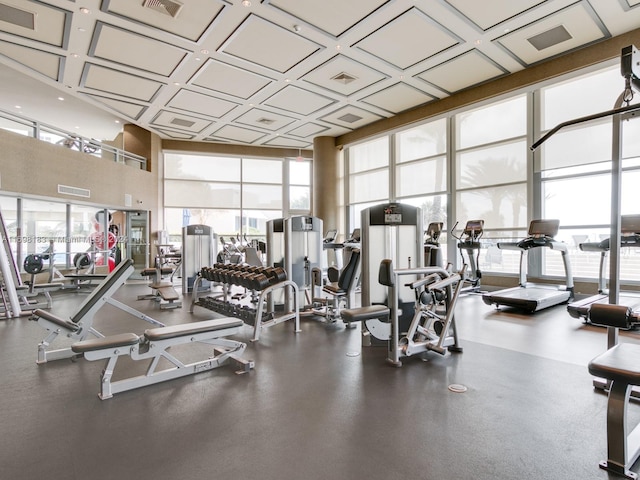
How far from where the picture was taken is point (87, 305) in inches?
130

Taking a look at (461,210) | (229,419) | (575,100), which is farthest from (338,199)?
(229,419)

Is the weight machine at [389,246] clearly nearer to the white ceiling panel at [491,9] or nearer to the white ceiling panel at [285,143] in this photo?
the white ceiling panel at [491,9]

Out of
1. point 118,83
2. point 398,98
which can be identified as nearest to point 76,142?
point 118,83

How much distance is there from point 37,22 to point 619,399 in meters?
8.38

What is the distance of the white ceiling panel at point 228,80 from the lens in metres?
7.28

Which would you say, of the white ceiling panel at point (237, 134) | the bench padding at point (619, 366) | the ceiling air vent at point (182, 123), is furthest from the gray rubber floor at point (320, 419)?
the white ceiling panel at point (237, 134)

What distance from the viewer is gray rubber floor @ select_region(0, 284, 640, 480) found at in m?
1.73

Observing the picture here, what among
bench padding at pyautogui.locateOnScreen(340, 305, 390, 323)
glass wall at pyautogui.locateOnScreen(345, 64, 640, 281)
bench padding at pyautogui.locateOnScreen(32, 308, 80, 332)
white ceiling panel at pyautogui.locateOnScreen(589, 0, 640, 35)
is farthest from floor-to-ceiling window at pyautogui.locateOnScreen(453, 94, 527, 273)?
bench padding at pyautogui.locateOnScreen(32, 308, 80, 332)

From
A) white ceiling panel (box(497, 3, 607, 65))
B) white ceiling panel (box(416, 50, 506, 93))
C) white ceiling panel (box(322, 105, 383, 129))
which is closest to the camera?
white ceiling panel (box(497, 3, 607, 65))

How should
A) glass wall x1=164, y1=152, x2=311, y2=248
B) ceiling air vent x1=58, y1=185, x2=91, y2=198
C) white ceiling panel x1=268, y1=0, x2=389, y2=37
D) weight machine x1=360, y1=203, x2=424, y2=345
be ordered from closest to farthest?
1. weight machine x1=360, y1=203, x2=424, y2=345
2. white ceiling panel x1=268, y1=0, x2=389, y2=37
3. ceiling air vent x1=58, y1=185, x2=91, y2=198
4. glass wall x1=164, y1=152, x2=311, y2=248

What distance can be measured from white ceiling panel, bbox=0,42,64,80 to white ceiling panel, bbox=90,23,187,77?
0.97 metres

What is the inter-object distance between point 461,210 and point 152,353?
801 centimetres

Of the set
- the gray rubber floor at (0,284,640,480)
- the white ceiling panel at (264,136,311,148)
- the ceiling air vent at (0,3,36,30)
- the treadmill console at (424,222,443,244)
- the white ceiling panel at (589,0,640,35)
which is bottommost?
the gray rubber floor at (0,284,640,480)

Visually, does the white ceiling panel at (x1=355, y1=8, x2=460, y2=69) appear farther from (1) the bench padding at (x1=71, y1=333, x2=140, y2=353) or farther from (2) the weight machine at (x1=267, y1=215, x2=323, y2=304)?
(1) the bench padding at (x1=71, y1=333, x2=140, y2=353)
